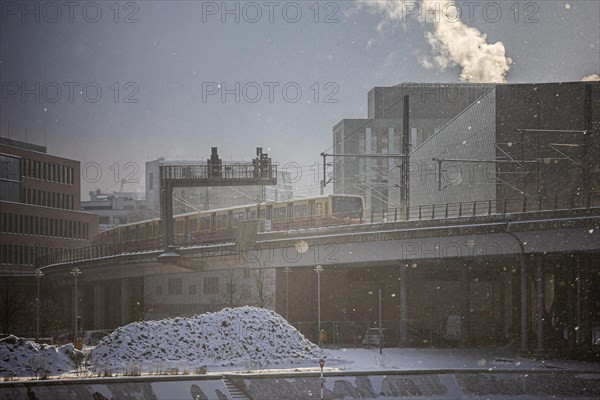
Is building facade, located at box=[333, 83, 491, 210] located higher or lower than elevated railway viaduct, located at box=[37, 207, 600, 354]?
higher

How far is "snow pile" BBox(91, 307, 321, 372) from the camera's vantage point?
43750mm

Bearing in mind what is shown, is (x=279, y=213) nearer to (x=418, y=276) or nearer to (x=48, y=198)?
(x=418, y=276)

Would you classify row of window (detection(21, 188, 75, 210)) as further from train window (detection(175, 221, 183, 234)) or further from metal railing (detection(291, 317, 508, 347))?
metal railing (detection(291, 317, 508, 347))

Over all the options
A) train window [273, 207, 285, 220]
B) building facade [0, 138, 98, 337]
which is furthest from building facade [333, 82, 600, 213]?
building facade [0, 138, 98, 337]

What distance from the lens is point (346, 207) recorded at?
2616 inches

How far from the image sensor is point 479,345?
56312 millimetres

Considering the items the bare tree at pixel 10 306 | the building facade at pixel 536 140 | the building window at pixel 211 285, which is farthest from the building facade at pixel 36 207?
the building facade at pixel 536 140

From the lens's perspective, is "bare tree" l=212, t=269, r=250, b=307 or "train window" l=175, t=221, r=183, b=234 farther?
"bare tree" l=212, t=269, r=250, b=307

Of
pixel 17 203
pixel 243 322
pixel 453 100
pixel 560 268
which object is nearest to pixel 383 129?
pixel 453 100

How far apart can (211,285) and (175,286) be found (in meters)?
6.54

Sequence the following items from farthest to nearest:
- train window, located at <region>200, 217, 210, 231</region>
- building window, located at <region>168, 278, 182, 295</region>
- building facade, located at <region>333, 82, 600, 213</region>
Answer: building window, located at <region>168, 278, 182, 295</region>
train window, located at <region>200, 217, 210, 231</region>
building facade, located at <region>333, 82, 600, 213</region>

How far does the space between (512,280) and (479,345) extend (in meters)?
11.0

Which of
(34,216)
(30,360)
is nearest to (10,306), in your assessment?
(34,216)

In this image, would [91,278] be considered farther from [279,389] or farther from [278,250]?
[279,389]
